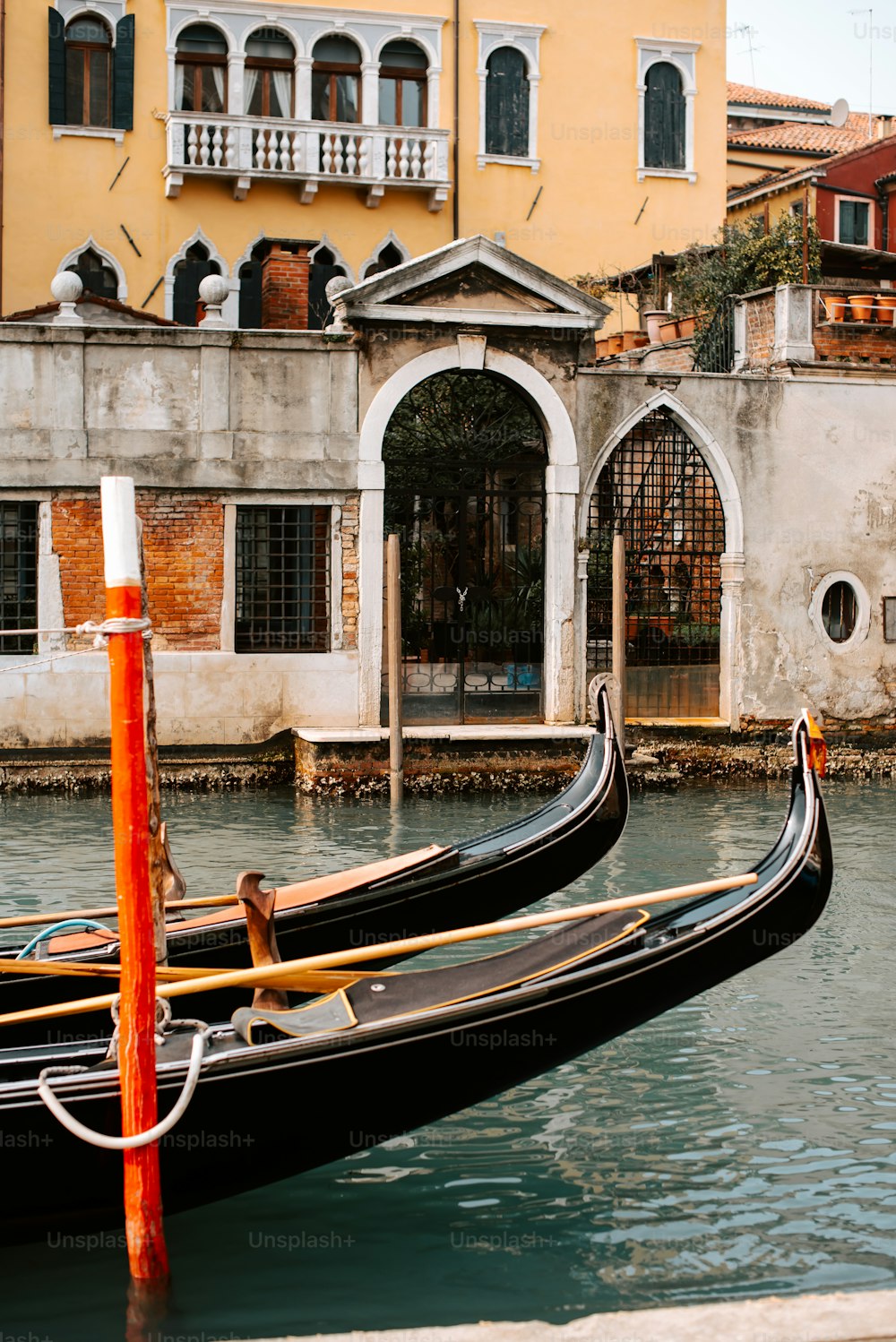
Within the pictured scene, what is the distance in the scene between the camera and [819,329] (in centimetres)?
1135

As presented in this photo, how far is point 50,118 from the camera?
48.6 ft

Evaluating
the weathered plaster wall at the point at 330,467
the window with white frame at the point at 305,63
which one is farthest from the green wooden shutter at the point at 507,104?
the weathered plaster wall at the point at 330,467

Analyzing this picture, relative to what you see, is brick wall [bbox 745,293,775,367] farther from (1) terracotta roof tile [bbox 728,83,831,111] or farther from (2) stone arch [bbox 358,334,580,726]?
(1) terracotta roof tile [bbox 728,83,831,111]

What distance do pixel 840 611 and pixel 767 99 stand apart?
15610 millimetres

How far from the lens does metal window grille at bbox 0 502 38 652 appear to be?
33.2 ft

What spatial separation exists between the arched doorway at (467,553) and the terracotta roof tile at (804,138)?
10871 mm

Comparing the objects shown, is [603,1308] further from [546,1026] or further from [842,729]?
[842,729]

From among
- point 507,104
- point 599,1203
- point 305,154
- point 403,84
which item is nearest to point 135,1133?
point 599,1203

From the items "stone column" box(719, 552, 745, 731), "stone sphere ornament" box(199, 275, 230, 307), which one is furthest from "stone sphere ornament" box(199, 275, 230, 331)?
"stone column" box(719, 552, 745, 731)

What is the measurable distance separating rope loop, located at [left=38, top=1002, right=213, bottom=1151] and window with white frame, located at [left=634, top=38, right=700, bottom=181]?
1462cm

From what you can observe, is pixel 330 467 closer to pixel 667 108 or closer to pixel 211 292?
pixel 211 292

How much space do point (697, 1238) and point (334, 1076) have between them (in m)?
0.91

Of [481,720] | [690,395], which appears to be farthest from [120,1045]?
[690,395]

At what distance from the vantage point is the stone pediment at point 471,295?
1021cm
